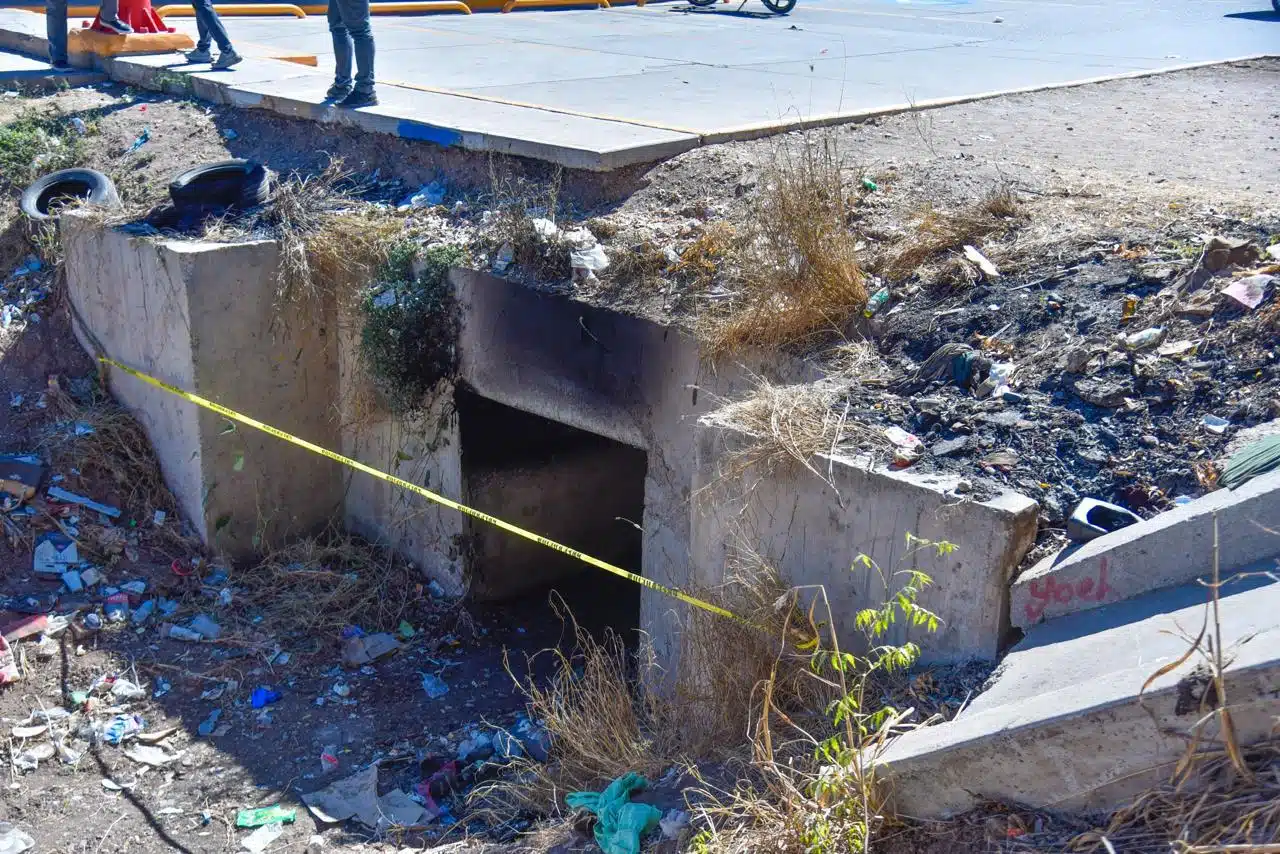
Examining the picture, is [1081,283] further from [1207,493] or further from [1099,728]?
[1099,728]

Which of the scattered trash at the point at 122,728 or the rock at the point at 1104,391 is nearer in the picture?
the rock at the point at 1104,391

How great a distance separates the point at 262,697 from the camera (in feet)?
20.9

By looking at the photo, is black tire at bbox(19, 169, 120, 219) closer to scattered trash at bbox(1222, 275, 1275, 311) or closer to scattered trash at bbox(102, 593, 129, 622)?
scattered trash at bbox(102, 593, 129, 622)

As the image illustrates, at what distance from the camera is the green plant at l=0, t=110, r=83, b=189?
861 cm

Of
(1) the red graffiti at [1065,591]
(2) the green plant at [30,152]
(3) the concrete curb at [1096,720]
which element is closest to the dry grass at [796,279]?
(1) the red graffiti at [1065,591]

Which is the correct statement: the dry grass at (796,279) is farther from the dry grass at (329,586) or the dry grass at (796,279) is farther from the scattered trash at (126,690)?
the scattered trash at (126,690)

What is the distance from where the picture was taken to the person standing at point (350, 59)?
8047mm

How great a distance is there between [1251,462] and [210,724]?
5.03 metres

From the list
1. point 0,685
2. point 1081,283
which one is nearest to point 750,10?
point 1081,283

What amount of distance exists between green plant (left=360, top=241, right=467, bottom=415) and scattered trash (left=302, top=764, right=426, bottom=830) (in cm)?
233

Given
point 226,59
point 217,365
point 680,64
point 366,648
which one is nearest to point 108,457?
point 217,365

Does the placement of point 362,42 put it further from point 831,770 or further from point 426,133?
point 831,770

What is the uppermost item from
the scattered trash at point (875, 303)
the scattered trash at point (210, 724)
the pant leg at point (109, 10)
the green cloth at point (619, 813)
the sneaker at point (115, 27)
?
the pant leg at point (109, 10)

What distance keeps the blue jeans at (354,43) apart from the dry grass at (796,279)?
375cm
